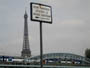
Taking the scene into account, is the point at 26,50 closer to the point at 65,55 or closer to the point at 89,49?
the point at 65,55

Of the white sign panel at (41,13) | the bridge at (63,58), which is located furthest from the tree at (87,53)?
the white sign panel at (41,13)

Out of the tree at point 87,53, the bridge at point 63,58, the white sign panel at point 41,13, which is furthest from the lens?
the bridge at point 63,58

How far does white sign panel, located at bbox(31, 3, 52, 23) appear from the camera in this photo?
10.6 metres

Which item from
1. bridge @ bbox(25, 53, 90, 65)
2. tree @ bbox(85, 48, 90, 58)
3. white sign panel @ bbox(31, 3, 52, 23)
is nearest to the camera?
white sign panel @ bbox(31, 3, 52, 23)

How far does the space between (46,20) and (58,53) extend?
101 m

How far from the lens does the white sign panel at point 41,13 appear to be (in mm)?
10586

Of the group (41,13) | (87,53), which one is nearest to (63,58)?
(87,53)

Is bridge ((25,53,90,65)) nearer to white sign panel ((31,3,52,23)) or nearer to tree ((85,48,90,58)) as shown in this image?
tree ((85,48,90,58))

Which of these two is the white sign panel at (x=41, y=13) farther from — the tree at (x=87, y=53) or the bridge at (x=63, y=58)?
the bridge at (x=63, y=58)

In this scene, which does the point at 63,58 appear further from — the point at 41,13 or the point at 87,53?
the point at 41,13

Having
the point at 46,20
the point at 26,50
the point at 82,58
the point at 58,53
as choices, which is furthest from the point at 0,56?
the point at 46,20

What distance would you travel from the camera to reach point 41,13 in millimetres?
10773

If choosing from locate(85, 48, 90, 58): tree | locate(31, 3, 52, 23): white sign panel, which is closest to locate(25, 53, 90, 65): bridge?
locate(85, 48, 90, 58): tree

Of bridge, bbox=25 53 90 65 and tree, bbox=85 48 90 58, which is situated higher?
tree, bbox=85 48 90 58
